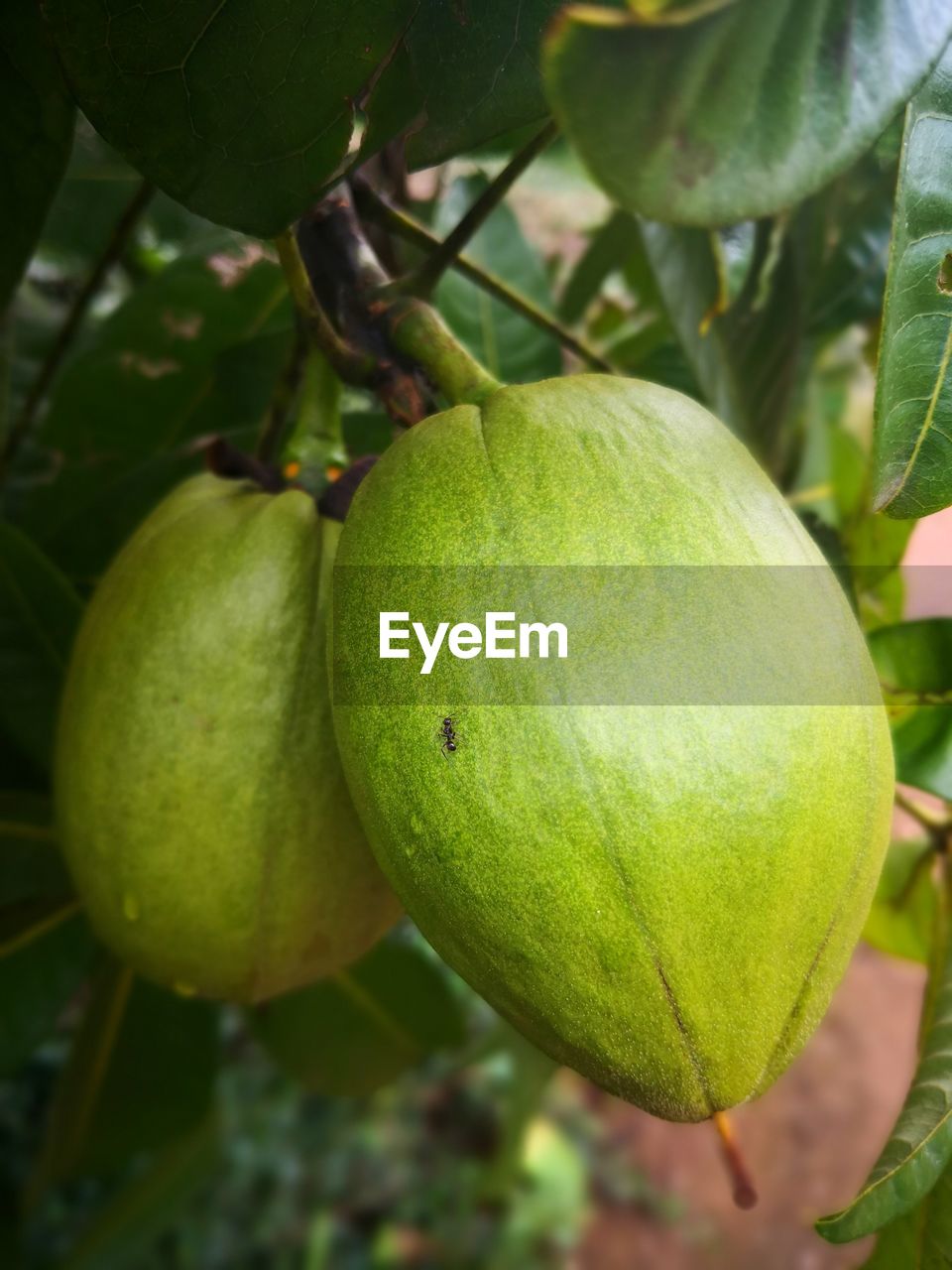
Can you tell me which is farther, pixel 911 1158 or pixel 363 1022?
pixel 363 1022

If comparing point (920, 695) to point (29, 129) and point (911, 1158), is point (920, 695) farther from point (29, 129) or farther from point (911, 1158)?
point (29, 129)

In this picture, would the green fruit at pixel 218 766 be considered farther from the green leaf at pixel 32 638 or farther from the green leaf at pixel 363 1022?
the green leaf at pixel 363 1022

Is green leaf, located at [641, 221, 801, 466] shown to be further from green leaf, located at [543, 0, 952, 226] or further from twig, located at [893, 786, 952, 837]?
green leaf, located at [543, 0, 952, 226]

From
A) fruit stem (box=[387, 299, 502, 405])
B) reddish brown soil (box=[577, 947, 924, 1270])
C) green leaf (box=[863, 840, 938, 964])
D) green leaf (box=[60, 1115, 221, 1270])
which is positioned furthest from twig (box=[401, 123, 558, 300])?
reddish brown soil (box=[577, 947, 924, 1270])

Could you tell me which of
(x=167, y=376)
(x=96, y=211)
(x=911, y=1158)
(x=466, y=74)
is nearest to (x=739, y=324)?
(x=466, y=74)

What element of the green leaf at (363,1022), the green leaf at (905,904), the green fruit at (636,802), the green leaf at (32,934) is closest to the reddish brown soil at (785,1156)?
the green leaf at (363,1022)

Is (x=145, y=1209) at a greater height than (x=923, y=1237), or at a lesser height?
lesser
